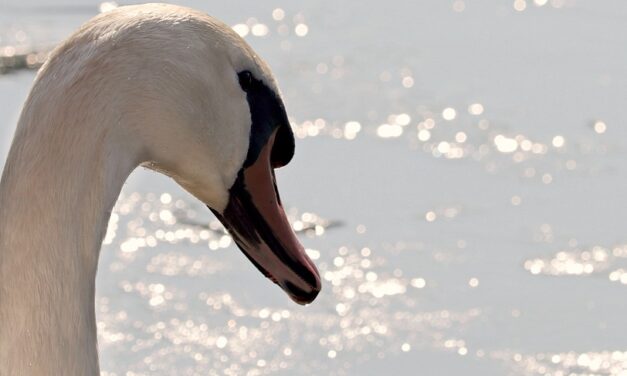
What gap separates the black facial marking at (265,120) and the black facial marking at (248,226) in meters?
0.06

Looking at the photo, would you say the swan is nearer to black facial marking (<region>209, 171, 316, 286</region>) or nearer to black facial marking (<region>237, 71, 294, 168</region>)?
black facial marking (<region>237, 71, 294, 168</region>)

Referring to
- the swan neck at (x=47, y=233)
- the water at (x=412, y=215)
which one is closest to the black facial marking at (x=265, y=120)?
the swan neck at (x=47, y=233)

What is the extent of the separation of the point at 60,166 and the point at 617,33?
13.6 feet

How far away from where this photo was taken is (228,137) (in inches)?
94.9

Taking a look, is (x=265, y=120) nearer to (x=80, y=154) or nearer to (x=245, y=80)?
(x=245, y=80)

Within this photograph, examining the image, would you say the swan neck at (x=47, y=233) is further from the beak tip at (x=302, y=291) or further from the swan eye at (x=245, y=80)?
the beak tip at (x=302, y=291)

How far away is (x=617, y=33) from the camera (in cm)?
590

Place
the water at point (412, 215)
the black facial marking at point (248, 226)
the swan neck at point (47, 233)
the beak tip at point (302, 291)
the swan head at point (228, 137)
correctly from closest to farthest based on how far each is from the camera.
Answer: the swan neck at point (47, 233) → the swan head at point (228, 137) → the black facial marking at point (248, 226) → the beak tip at point (302, 291) → the water at point (412, 215)

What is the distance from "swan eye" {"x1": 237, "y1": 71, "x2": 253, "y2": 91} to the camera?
7.77ft

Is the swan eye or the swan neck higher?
the swan eye

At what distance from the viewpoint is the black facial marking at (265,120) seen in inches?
94.5

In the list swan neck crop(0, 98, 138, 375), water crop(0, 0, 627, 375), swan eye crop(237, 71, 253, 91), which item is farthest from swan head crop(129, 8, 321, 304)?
water crop(0, 0, 627, 375)

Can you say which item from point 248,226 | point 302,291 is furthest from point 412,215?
point 248,226

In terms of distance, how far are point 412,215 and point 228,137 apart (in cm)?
229
